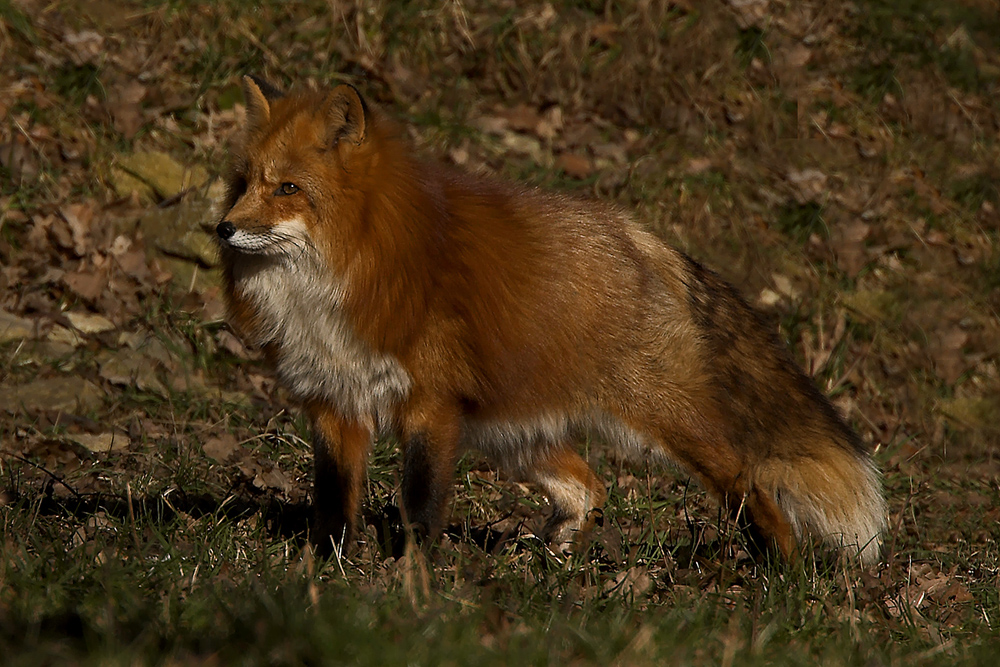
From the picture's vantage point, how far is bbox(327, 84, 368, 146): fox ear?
4.34 meters

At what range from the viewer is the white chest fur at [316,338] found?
449 centimetres

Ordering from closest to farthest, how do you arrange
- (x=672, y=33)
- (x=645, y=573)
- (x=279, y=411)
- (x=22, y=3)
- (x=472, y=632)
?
(x=472, y=632)
(x=645, y=573)
(x=279, y=411)
(x=22, y=3)
(x=672, y=33)

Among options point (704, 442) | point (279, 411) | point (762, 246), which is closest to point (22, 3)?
point (279, 411)

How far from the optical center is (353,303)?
14.6ft

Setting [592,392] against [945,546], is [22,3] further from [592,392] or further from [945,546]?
[945,546]

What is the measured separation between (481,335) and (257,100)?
4.67 feet

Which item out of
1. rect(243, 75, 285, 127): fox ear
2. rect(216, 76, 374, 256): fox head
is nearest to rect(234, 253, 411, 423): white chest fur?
rect(216, 76, 374, 256): fox head

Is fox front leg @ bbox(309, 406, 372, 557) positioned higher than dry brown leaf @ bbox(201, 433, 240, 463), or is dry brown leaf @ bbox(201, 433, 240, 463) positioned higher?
fox front leg @ bbox(309, 406, 372, 557)

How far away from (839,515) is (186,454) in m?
3.35

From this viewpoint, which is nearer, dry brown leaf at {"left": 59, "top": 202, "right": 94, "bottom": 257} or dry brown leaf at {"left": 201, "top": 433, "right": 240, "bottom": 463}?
dry brown leaf at {"left": 201, "top": 433, "right": 240, "bottom": 463}

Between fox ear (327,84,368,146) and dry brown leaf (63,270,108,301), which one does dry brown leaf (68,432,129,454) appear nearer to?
dry brown leaf (63,270,108,301)

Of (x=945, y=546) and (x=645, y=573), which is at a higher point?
(x=645, y=573)

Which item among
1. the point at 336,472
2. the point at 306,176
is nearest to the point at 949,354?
the point at 336,472

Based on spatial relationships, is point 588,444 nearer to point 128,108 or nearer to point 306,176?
point 306,176
